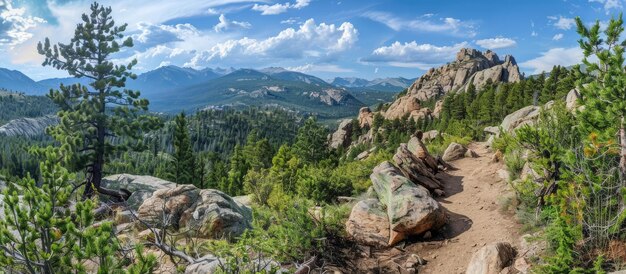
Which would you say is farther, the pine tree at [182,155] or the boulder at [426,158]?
the pine tree at [182,155]

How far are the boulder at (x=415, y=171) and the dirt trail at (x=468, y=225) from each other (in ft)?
2.35

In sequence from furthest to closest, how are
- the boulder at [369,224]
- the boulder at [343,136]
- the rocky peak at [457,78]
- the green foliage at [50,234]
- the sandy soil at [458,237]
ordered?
the rocky peak at [457,78], the boulder at [343,136], the boulder at [369,224], the sandy soil at [458,237], the green foliage at [50,234]

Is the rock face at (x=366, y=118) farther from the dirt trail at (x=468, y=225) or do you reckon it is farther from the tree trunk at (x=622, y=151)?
the tree trunk at (x=622, y=151)

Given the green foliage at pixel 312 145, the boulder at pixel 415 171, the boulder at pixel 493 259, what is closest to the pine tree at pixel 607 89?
the boulder at pixel 493 259

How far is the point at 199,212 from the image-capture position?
13.7 meters

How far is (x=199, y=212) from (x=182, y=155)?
1392 inches

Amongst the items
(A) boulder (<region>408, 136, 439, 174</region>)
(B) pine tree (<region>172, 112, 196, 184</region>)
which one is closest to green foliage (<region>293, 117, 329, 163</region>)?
(B) pine tree (<region>172, 112, 196, 184</region>)

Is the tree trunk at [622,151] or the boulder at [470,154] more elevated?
the tree trunk at [622,151]

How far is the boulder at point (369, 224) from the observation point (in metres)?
11.2

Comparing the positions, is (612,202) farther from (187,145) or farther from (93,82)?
(187,145)

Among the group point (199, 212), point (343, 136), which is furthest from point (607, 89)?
point (343, 136)

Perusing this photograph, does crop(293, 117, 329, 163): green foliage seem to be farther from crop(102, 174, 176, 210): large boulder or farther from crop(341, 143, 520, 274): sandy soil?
crop(341, 143, 520, 274): sandy soil

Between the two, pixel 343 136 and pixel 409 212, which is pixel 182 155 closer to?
pixel 409 212

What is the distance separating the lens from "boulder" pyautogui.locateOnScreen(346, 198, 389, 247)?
36.7 ft
